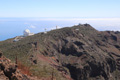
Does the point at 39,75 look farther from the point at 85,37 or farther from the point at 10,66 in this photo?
the point at 85,37

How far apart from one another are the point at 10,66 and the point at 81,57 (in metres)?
45.4

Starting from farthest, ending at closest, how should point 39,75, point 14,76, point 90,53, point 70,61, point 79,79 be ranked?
point 90,53
point 70,61
point 79,79
point 39,75
point 14,76

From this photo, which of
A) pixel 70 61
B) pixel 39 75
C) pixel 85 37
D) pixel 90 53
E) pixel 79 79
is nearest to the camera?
pixel 39 75

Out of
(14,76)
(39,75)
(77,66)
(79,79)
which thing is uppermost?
(14,76)

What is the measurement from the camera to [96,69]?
65.9 m

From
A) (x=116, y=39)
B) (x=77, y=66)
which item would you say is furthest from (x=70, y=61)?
(x=116, y=39)

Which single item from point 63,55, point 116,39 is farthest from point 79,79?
point 116,39

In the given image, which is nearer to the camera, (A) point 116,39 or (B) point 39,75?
(B) point 39,75

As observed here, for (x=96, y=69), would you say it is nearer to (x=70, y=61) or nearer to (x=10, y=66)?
(x=70, y=61)

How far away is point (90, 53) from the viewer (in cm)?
6988

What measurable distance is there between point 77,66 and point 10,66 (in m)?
39.0

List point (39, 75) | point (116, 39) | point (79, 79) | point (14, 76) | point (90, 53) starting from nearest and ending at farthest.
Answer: point (14, 76) < point (39, 75) < point (79, 79) < point (90, 53) < point (116, 39)

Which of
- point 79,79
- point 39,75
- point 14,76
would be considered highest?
point 14,76

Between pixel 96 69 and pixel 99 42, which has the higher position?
pixel 99 42
